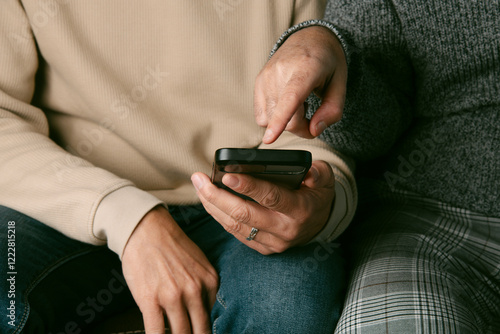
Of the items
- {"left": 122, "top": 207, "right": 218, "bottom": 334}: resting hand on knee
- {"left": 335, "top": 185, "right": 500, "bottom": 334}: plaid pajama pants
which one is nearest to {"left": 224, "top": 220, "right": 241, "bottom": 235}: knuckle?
{"left": 122, "top": 207, "right": 218, "bottom": 334}: resting hand on knee

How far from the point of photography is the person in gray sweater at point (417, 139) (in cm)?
62

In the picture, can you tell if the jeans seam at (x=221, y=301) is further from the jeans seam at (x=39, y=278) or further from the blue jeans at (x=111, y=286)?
the jeans seam at (x=39, y=278)

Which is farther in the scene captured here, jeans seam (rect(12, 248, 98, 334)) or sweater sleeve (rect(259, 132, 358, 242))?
sweater sleeve (rect(259, 132, 358, 242))

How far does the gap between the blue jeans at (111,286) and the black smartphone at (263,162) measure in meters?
0.19

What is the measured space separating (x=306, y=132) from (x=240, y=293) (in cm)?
27

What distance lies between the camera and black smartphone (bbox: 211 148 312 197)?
49 cm

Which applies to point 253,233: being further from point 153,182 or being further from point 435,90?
point 435,90

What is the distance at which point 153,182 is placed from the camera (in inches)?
33.3

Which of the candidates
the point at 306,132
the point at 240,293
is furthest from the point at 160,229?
the point at 306,132

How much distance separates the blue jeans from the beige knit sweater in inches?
1.8

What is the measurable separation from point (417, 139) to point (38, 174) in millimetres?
707

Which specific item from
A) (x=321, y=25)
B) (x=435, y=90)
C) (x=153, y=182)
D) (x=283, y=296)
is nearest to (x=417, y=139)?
(x=435, y=90)

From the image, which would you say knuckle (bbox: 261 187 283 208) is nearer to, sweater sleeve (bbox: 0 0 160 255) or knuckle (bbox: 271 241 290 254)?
knuckle (bbox: 271 241 290 254)

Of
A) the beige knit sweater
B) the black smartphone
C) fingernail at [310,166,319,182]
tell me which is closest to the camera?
the black smartphone
